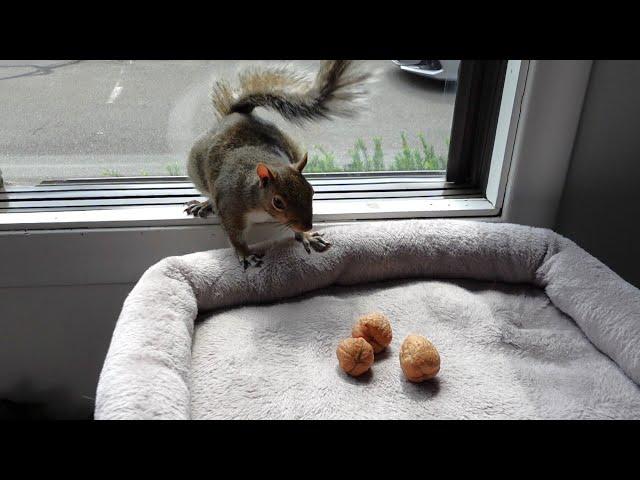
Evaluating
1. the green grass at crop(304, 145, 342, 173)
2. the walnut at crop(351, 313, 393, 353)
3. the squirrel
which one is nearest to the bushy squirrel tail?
the squirrel

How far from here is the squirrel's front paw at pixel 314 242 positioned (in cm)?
96

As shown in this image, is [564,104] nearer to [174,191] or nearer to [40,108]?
[174,191]

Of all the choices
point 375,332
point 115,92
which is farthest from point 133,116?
point 375,332

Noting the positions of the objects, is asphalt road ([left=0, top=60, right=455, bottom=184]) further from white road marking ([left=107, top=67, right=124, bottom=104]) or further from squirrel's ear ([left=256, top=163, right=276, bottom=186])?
squirrel's ear ([left=256, top=163, right=276, bottom=186])

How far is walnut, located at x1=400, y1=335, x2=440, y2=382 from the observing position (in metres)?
0.76

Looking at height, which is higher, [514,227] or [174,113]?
[174,113]

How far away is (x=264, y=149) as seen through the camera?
3.20 feet

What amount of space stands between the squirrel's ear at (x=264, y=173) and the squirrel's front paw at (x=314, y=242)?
0.15 m

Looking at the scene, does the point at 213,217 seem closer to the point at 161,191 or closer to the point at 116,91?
the point at 161,191

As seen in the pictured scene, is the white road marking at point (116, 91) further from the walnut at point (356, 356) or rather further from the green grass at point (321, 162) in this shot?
the walnut at point (356, 356)

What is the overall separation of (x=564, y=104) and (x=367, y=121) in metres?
0.39

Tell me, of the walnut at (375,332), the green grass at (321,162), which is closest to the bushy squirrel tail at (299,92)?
the green grass at (321,162)

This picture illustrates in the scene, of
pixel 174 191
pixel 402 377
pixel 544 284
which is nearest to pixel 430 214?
pixel 544 284
